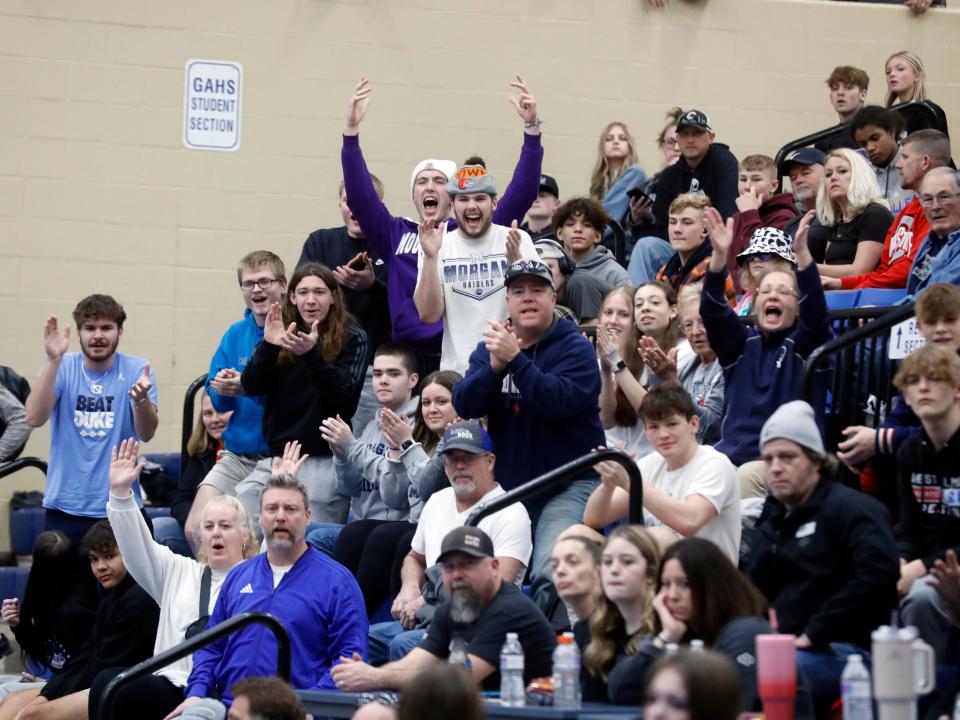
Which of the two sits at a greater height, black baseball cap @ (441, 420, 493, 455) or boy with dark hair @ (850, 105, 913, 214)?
boy with dark hair @ (850, 105, 913, 214)

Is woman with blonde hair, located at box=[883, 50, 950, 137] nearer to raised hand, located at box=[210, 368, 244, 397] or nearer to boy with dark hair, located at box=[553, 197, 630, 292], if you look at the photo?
boy with dark hair, located at box=[553, 197, 630, 292]

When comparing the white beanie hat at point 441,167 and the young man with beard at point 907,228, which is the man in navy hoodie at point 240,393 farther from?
the young man with beard at point 907,228

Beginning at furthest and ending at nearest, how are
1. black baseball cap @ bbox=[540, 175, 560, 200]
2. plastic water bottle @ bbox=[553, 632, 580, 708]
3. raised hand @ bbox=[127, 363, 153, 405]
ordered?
black baseball cap @ bbox=[540, 175, 560, 200]
raised hand @ bbox=[127, 363, 153, 405]
plastic water bottle @ bbox=[553, 632, 580, 708]

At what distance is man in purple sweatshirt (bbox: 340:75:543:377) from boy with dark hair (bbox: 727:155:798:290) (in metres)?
1.24

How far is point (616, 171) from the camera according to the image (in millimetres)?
11445

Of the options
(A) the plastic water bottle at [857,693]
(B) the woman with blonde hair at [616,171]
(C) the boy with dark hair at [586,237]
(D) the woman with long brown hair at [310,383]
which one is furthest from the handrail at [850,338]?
(B) the woman with blonde hair at [616,171]

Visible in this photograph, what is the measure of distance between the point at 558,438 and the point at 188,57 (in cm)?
520

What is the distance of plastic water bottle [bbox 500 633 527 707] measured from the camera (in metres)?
5.39

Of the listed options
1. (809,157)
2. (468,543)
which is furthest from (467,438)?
(809,157)

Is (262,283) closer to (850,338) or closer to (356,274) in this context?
(356,274)

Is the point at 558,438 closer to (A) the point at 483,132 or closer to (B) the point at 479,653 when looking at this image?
(B) the point at 479,653

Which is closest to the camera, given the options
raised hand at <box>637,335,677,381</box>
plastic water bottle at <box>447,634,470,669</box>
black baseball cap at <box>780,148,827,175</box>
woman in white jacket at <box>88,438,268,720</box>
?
plastic water bottle at <box>447,634,470,669</box>

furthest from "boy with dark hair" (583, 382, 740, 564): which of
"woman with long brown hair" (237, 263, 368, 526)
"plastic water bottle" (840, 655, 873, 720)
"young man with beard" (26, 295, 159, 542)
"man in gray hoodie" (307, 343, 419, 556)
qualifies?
"young man with beard" (26, 295, 159, 542)

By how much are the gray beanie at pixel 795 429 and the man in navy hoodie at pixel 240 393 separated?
3.70 metres
